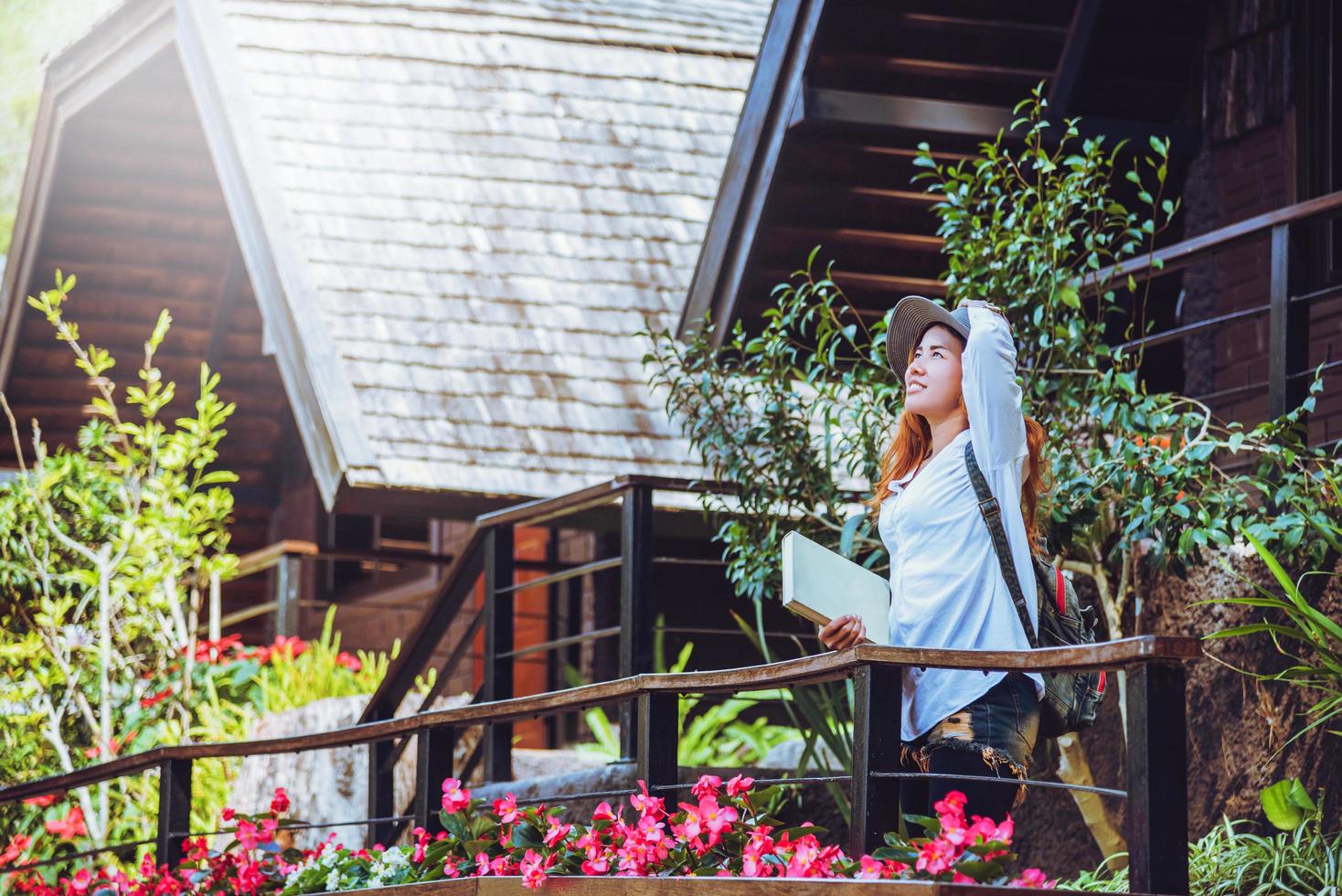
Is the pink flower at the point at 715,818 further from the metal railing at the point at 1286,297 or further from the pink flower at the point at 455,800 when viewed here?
the metal railing at the point at 1286,297

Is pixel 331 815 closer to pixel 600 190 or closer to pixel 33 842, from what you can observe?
pixel 33 842

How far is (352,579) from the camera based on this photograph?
15.0 metres

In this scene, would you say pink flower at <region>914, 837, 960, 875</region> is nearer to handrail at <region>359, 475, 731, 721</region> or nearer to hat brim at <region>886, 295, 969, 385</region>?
hat brim at <region>886, 295, 969, 385</region>

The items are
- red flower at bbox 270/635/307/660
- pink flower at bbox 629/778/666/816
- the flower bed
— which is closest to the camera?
the flower bed

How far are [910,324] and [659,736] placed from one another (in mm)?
1206

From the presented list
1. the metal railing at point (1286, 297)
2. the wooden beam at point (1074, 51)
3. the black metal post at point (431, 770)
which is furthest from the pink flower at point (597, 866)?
the wooden beam at point (1074, 51)

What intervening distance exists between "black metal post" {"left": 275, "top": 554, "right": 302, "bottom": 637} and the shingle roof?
2481 millimetres

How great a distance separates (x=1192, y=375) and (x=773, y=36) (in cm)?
257

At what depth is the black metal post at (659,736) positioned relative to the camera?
461 centimetres

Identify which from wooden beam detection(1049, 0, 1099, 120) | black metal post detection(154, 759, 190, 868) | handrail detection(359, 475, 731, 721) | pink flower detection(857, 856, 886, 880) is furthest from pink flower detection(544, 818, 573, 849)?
wooden beam detection(1049, 0, 1099, 120)

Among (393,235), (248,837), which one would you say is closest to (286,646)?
(393,235)

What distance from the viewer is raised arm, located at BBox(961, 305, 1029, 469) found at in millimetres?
3857

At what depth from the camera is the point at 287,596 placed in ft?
37.5

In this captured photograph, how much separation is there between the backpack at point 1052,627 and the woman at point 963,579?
0.02 m
